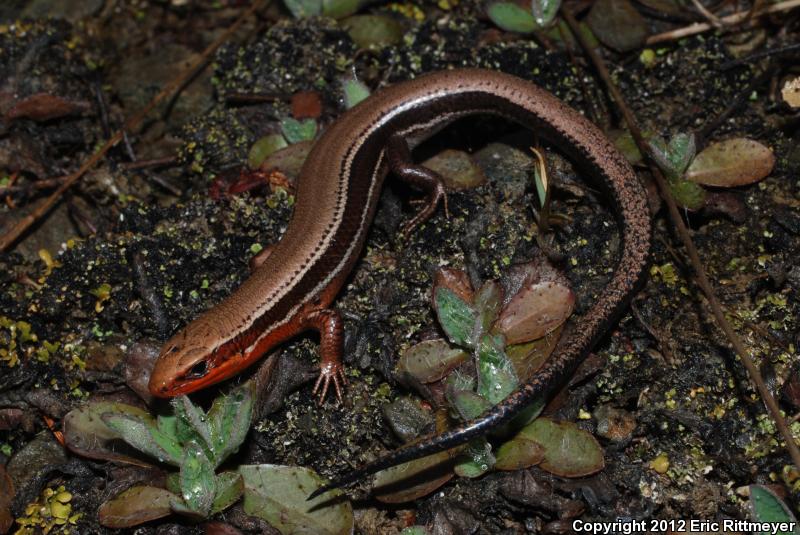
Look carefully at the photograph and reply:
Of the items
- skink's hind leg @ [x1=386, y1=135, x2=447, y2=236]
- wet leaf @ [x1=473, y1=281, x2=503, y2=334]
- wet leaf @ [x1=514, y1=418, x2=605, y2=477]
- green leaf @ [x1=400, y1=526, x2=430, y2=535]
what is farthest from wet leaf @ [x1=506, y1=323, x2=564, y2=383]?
skink's hind leg @ [x1=386, y1=135, x2=447, y2=236]

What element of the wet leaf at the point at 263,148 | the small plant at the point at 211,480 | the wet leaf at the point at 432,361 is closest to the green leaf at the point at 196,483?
the small plant at the point at 211,480

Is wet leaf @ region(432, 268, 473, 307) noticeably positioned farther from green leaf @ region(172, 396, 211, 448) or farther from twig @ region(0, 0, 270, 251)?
twig @ region(0, 0, 270, 251)

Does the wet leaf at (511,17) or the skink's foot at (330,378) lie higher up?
the wet leaf at (511,17)

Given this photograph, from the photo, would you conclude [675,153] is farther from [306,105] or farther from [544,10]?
[306,105]

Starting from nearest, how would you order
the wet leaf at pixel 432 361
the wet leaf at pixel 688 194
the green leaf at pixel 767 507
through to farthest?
the green leaf at pixel 767 507, the wet leaf at pixel 432 361, the wet leaf at pixel 688 194

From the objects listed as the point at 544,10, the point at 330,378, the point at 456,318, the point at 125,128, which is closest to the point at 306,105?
the point at 125,128

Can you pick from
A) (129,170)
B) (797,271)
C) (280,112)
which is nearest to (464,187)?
(280,112)

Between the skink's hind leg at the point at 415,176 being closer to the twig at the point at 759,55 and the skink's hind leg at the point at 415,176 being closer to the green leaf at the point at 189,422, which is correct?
the green leaf at the point at 189,422
